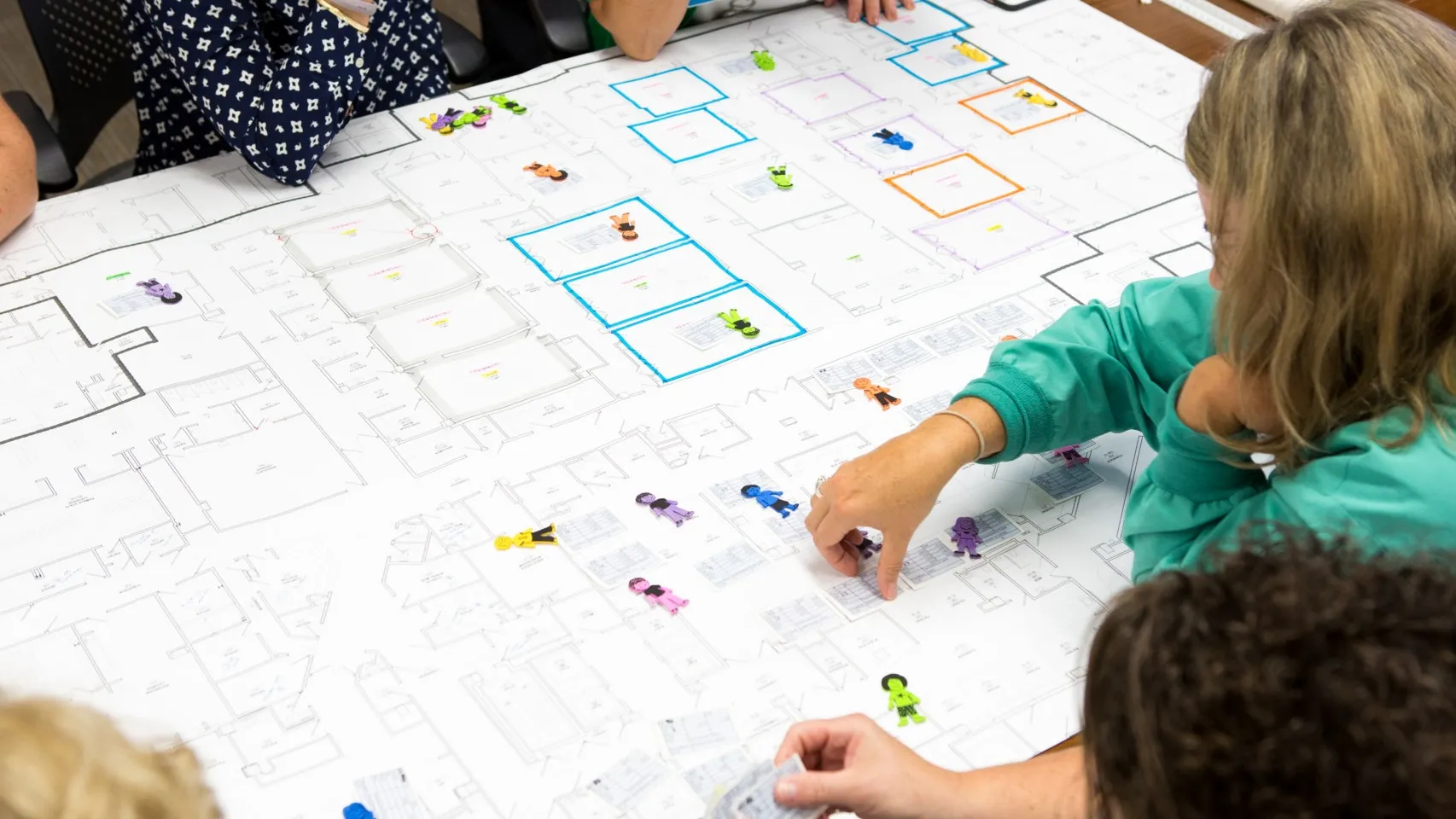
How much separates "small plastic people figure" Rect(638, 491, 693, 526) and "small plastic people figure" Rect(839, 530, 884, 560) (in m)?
0.15

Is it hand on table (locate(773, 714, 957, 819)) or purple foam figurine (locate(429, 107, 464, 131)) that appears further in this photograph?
purple foam figurine (locate(429, 107, 464, 131))

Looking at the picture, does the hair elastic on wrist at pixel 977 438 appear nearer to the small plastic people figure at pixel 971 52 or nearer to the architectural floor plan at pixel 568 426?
the architectural floor plan at pixel 568 426

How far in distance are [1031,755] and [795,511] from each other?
32 centimetres

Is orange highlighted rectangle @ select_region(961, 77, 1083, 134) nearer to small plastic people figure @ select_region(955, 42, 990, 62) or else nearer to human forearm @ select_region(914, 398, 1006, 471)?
small plastic people figure @ select_region(955, 42, 990, 62)

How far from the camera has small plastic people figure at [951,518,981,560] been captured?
1235 millimetres

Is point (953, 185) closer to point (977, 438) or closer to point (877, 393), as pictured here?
point (877, 393)

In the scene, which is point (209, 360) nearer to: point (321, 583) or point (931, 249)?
point (321, 583)

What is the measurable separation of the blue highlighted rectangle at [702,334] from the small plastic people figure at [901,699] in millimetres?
438


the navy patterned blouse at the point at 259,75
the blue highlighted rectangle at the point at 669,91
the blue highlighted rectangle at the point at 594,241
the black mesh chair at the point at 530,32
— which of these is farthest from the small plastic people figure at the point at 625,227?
the black mesh chair at the point at 530,32

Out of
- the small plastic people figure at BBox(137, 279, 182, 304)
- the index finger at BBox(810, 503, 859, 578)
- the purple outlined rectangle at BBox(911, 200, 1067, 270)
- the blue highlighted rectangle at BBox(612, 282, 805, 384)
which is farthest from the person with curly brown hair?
the small plastic people figure at BBox(137, 279, 182, 304)

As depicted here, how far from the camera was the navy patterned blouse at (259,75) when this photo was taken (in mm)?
1603

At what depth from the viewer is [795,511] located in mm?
1254

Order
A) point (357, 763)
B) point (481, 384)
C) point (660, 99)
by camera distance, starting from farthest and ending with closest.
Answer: point (660, 99) → point (481, 384) → point (357, 763)

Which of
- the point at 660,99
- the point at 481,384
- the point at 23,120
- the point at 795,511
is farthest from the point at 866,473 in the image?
the point at 23,120
